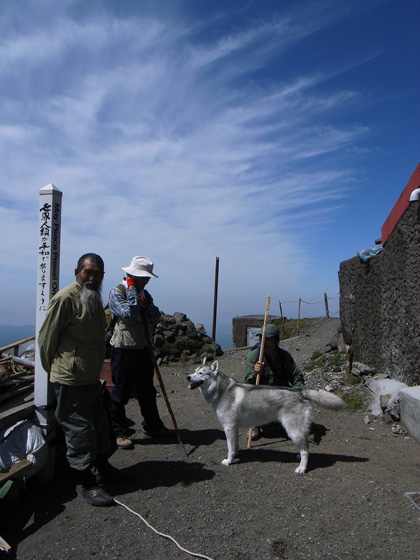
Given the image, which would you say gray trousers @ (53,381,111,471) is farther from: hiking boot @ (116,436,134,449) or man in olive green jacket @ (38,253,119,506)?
hiking boot @ (116,436,134,449)

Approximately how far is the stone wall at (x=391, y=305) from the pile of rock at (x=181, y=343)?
469cm

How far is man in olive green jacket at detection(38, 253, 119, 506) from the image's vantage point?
368 cm

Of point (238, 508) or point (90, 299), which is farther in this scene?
point (90, 299)

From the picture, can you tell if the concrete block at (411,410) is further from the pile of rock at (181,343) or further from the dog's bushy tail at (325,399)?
the pile of rock at (181,343)

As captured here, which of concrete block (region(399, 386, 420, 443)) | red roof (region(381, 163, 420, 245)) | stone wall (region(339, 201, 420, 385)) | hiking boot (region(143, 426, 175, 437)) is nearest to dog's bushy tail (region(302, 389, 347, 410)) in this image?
concrete block (region(399, 386, 420, 443))

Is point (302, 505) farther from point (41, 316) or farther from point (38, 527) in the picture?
point (41, 316)

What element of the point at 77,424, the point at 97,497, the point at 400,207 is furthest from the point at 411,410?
the point at 77,424

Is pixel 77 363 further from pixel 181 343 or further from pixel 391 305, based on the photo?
pixel 181 343

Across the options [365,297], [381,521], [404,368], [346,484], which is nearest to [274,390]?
[346,484]

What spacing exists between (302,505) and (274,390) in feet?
4.59

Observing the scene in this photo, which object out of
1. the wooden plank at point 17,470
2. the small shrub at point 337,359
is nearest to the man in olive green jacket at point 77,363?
the wooden plank at point 17,470

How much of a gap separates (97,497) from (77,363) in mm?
1377

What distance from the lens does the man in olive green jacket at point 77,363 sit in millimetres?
3676

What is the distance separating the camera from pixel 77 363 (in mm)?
3691
